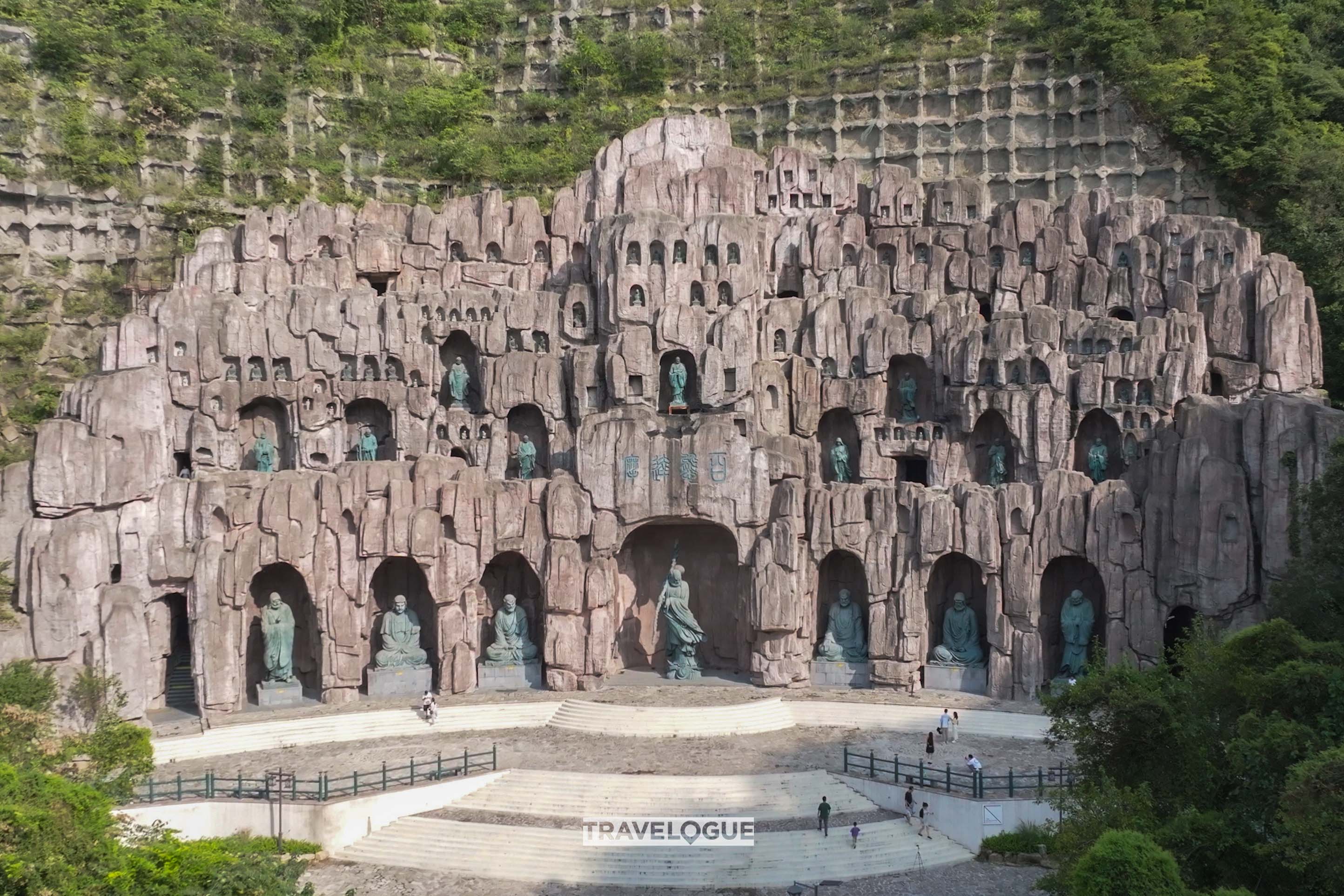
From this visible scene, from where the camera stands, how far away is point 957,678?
3616 cm

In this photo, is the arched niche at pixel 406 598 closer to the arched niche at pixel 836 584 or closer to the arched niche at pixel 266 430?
the arched niche at pixel 266 430

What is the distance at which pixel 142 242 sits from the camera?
50.8 metres

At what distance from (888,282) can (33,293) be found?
30.4 metres

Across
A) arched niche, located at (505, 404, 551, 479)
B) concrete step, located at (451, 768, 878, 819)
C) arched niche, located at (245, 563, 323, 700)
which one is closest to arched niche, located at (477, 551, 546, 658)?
arched niche, located at (505, 404, 551, 479)

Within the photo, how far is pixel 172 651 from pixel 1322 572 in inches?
1128

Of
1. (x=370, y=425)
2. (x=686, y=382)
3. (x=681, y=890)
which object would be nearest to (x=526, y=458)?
(x=686, y=382)

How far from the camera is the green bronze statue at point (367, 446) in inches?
1624

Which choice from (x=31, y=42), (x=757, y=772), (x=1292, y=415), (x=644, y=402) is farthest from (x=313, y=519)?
(x=31, y=42)

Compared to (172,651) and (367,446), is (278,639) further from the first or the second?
(367,446)

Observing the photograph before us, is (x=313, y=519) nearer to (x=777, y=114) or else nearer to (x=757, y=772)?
(x=757, y=772)

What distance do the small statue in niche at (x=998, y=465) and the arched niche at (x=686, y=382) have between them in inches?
350

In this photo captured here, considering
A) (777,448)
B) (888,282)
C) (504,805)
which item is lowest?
(504,805)

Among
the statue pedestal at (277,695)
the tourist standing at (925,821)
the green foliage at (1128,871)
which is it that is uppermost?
the green foliage at (1128,871)

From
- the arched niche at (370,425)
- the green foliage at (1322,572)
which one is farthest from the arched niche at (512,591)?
the green foliage at (1322,572)
